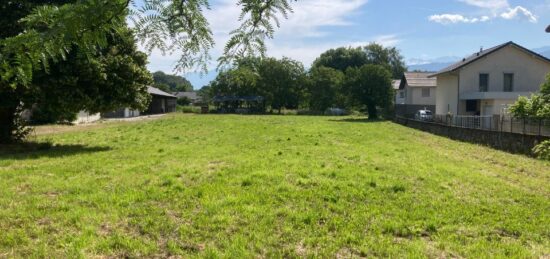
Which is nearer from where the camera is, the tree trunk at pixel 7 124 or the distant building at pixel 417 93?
the tree trunk at pixel 7 124

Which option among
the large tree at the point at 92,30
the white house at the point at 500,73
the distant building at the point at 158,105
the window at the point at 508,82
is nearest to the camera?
the large tree at the point at 92,30

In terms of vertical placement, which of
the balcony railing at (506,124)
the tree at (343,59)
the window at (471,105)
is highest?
the tree at (343,59)

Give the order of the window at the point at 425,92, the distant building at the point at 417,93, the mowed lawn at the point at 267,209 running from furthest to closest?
the window at the point at 425,92 < the distant building at the point at 417,93 < the mowed lawn at the point at 267,209

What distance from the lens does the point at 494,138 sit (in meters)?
19.0

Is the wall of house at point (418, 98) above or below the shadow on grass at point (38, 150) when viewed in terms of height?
above

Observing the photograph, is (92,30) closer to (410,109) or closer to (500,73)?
(500,73)

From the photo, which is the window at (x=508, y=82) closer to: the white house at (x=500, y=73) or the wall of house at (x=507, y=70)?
the white house at (x=500, y=73)

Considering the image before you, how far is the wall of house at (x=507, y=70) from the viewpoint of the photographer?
31953mm

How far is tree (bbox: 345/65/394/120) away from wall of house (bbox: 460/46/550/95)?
13.9m

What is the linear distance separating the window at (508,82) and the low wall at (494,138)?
31.3 ft

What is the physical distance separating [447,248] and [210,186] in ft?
13.9

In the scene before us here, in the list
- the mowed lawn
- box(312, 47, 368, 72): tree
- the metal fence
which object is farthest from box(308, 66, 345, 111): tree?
the mowed lawn

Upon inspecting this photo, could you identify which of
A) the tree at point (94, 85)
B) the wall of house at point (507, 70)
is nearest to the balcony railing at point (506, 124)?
the wall of house at point (507, 70)

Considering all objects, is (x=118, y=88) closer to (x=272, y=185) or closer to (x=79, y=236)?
(x=272, y=185)
